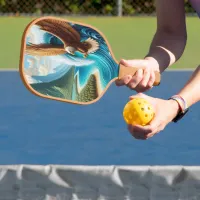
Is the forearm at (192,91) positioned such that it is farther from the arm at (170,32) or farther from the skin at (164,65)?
the arm at (170,32)

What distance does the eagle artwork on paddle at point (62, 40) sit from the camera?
226 centimetres

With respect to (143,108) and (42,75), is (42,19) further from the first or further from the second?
(143,108)

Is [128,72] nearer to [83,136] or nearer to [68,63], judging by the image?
[68,63]

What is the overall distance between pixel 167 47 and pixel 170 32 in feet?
0.16

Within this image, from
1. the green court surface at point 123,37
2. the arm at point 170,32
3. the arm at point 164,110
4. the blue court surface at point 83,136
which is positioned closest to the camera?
the arm at point 164,110

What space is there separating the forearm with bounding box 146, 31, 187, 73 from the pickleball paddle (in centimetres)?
11

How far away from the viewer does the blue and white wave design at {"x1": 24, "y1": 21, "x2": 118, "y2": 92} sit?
221 cm


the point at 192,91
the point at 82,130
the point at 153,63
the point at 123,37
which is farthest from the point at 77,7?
the point at 192,91

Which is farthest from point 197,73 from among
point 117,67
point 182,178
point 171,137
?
point 171,137

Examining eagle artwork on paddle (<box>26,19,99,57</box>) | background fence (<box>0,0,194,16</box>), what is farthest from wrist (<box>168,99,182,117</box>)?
background fence (<box>0,0,194,16</box>)

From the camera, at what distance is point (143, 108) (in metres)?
1.95

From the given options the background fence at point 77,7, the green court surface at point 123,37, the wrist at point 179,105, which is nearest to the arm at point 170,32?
the wrist at point 179,105

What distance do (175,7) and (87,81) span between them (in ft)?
1.07

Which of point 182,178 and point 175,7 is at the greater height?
point 175,7
